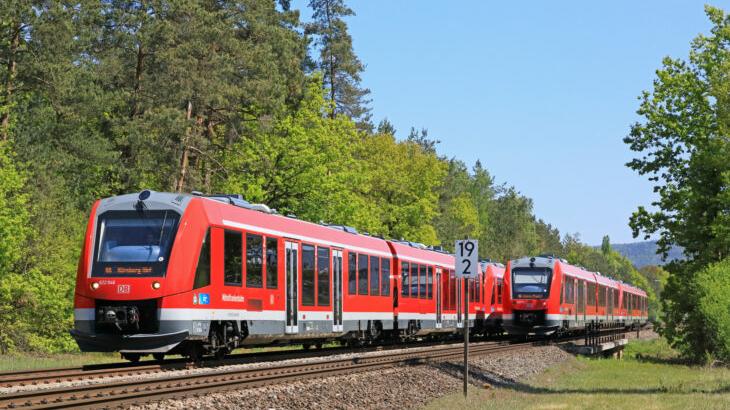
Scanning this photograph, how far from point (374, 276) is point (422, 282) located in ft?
18.2

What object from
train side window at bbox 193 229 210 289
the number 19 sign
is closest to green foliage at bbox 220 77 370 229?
train side window at bbox 193 229 210 289

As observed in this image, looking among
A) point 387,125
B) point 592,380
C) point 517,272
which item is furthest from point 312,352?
point 387,125

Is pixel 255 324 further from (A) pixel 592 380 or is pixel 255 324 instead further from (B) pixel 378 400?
(A) pixel 592 380

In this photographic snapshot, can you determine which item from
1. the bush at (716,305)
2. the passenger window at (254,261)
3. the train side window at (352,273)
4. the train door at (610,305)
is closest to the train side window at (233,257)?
the passenger window at (254,261)

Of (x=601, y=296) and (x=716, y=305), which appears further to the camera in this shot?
(x=601, y=296)

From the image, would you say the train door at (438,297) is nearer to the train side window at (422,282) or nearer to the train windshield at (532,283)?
→ the train side window at (422,282)

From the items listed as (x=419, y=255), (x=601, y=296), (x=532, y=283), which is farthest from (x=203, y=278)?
(x=601, y=296)

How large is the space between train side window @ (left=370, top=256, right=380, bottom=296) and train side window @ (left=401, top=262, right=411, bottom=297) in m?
2.73

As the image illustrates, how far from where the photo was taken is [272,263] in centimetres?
2403

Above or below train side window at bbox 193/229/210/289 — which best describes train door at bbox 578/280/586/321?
below

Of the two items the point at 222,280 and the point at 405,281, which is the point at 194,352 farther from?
the point at 405,281

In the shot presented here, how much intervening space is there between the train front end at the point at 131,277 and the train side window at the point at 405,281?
50.0 feet

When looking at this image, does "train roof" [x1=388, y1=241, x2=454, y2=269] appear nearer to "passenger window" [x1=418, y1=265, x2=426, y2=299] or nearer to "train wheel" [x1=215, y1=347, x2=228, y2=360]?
"passenger window" [x1=418, y1=265, x2=426, y2=299]

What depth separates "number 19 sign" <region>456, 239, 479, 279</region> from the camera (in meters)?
Answer: 20.6
